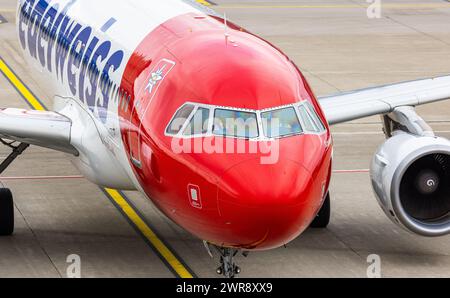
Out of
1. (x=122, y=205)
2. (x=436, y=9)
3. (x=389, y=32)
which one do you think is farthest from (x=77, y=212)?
(x=436, y=9)

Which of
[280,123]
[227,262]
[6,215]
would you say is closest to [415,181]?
[227,262]

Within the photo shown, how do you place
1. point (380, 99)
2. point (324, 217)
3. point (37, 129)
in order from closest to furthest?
1. point (37, 129)
2. point (380, 99)
3. point (324, 217)

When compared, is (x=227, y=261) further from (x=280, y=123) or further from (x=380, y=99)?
(x=380, y=99)

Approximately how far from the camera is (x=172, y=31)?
2030cm

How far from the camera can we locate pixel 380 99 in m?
22.6

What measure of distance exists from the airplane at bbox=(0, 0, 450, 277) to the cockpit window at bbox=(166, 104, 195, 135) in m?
0.02

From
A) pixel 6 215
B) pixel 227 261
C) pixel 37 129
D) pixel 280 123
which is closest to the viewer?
pixel 280 123

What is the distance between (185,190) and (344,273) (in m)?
4.50

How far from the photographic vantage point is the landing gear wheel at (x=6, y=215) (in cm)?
2212

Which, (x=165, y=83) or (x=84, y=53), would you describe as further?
(x=84, y=53)

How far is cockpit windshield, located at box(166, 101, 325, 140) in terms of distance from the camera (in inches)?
659

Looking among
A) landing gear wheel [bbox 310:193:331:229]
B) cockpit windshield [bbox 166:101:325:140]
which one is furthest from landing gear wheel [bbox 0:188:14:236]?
cockpit windshield [bbox 166:101:325:140]

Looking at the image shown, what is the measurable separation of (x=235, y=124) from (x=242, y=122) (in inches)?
3.7
